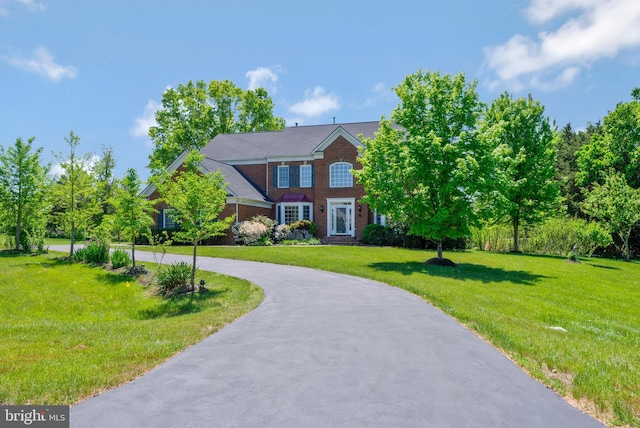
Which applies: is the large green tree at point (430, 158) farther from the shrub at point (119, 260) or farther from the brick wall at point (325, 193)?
the brick wall at point (325, 193)

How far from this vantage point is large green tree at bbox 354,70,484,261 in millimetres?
16156

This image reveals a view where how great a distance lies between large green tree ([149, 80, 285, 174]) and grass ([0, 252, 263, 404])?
118ft

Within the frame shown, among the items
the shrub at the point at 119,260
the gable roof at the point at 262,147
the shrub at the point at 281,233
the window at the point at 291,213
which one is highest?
the gable roof at the point at 262,147

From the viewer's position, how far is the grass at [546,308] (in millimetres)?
4836

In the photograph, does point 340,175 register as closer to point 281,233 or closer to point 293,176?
point 293,176

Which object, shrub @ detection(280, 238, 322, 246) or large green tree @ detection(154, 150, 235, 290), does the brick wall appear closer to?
shrub @ detection(280, 238, 322, 246)

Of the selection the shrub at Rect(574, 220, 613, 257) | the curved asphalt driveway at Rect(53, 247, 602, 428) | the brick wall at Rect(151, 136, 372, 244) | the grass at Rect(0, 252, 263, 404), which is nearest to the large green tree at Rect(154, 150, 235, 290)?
the grass at Rect(0, 252, 263, 404)

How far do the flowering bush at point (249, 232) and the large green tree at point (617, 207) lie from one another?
2212 cm

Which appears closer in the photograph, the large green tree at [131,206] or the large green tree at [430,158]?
the large green tree at [131,206]

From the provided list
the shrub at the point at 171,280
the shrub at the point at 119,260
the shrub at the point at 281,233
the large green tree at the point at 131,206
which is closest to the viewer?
the shrub at the point at 171,280

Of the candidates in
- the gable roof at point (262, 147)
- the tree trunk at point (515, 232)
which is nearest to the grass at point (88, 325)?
the gable roof at point (262, 147)

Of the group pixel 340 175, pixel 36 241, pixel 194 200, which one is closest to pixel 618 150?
pixel 340 175

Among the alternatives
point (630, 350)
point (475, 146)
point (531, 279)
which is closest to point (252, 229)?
point (475, 146)

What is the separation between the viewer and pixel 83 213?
18.5m
